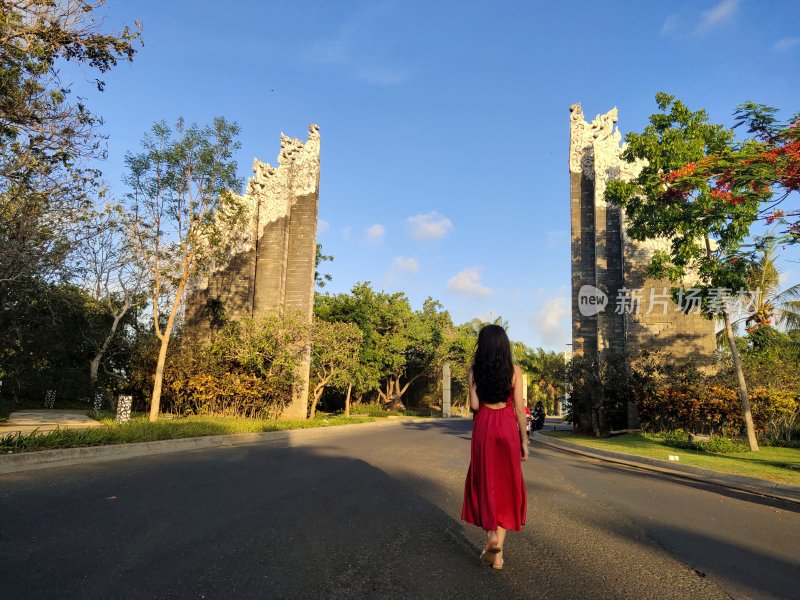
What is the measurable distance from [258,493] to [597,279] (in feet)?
68.7

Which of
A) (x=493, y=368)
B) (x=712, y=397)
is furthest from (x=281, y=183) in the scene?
(x=493, y=368)

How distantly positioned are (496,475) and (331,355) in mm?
21108

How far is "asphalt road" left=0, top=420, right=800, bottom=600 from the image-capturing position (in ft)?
11.0

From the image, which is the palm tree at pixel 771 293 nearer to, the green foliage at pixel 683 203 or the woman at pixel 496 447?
the green foliage at pixel 683 203

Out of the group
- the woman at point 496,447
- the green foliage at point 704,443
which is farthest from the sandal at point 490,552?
the green foliage at point 704,443

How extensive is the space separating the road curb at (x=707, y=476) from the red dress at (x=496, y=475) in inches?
230

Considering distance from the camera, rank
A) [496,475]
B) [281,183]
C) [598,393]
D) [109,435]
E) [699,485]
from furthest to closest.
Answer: [281,183] < [598,393] < [109,435] < [699,485] < [496,475]

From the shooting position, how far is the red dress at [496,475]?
3.84 m

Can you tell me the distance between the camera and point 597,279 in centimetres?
2394

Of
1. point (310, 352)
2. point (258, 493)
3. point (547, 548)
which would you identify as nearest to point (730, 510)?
point (547, 548)

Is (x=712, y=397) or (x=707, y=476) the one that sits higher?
(x=712, y=397)

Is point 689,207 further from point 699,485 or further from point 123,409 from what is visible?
point 123,409

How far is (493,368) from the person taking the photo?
13.3 ft

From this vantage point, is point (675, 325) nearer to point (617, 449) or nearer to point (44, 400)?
point (617, 449)
